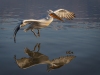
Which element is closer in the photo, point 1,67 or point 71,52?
point 1,67

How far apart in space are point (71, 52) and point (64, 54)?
37 centimetres

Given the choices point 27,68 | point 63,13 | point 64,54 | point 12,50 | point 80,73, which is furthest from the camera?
point 63,13

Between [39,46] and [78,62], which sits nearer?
[78,62]

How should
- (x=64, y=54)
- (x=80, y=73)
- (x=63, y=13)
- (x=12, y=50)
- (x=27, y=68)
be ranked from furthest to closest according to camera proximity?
(x=63, y=13), (x=12, y=50), (x=64, y=54), (x=27, y=68), (x=80, y=73)

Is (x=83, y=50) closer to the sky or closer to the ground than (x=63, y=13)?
closer to the ground

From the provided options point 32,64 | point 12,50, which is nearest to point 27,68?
point 32,64

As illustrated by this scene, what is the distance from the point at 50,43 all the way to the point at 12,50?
1.90 meters

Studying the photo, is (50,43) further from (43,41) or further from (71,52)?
(71,52)

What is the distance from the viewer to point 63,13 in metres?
9.47

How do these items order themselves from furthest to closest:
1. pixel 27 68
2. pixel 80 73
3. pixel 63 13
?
pixel 63 13, pixel 27 68, pixel 80 73

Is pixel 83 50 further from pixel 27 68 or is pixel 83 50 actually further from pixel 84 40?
pixel 27 68

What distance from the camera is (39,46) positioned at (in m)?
8.77

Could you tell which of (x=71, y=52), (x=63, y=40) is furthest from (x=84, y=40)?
(x=71, y=52)

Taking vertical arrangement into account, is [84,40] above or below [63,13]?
below
